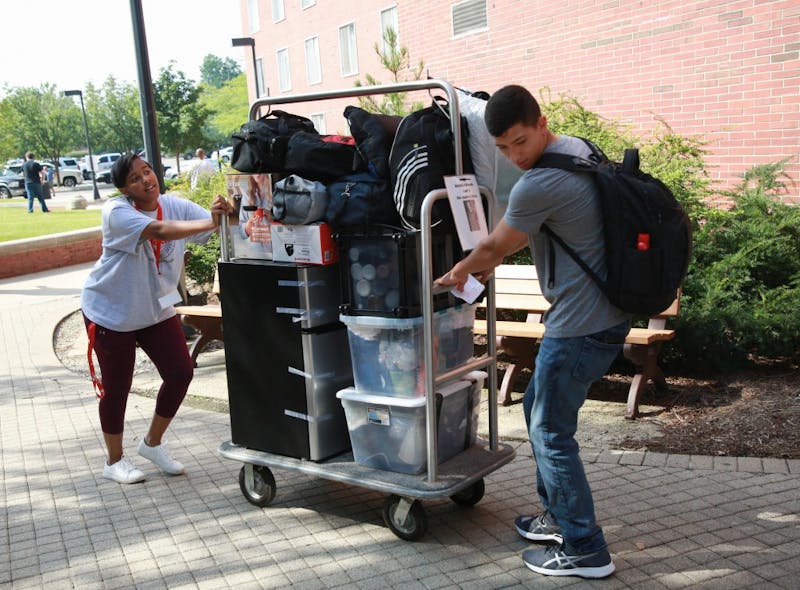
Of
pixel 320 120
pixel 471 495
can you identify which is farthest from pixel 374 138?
pixel 320 120

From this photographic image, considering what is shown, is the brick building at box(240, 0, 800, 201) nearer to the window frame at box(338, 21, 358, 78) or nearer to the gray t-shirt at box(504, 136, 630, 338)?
the gray t-shirt at box(504, 136, 630, 338)

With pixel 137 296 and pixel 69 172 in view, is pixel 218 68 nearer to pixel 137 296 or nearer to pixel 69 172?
pixel 69 172

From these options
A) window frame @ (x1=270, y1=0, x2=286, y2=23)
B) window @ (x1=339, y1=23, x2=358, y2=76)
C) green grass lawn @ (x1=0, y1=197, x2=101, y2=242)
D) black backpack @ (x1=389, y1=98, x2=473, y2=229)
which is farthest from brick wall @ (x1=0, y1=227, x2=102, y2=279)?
window frame @ (x1=270, y1=0, x2=286, y2=23)

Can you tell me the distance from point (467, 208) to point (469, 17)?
1311cm

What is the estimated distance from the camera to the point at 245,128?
4.17 meters

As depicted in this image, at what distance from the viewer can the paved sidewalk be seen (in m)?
3.55

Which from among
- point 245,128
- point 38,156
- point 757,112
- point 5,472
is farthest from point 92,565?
point 38,156

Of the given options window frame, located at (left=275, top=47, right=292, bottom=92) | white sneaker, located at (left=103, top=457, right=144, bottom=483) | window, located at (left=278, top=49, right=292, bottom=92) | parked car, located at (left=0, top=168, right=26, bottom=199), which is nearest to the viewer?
white sneaker, located at (left=103, top=457, right=144, bottom=483)

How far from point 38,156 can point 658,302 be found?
61534mm

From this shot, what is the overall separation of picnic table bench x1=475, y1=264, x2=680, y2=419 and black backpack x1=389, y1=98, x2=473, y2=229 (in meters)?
1.67

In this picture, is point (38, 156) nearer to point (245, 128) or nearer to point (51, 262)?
point (51, 262)

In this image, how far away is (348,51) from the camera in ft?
87.9

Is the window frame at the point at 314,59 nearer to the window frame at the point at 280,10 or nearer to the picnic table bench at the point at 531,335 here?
the window frame at the point at 280,10

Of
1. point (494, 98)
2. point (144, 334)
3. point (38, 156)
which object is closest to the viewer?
point (494, 98)
